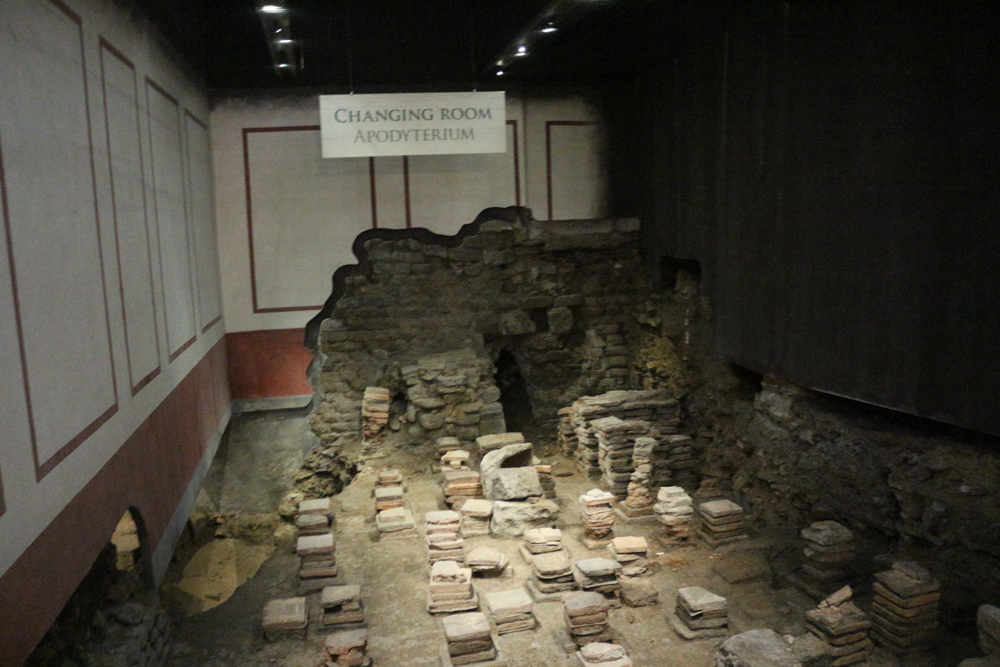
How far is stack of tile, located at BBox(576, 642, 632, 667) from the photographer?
5305 mm

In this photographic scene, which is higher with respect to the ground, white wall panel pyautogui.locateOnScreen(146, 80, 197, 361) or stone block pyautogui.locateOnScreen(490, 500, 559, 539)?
white wall panel pyautogui.locateOnScreen(146, 80, 197, 361)

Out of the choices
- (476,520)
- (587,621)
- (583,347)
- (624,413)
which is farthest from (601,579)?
(583,347)

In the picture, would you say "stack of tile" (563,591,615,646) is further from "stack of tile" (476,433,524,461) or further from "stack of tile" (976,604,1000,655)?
"stack of tile" (476,433,524,461)

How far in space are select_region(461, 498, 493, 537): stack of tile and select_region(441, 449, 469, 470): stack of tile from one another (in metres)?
1.17

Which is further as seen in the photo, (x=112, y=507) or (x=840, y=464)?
(x=840, y=464)

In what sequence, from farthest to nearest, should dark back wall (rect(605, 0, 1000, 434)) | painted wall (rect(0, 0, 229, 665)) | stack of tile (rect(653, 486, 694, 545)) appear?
stack of tile (rect(653, 486, 694, 545))
dark back wall (rect(605, 0, 1000, 434))
painted wall (rect(0, 0, 229, 665))

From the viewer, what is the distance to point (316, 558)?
7.04 m

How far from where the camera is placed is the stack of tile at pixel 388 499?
27.3 feet

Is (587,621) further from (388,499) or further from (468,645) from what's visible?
(388,499)

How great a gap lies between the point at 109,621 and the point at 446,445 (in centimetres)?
518

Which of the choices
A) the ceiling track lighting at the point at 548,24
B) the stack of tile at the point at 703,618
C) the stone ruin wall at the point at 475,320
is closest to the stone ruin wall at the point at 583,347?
the stone ruin wall at the point at 475,320

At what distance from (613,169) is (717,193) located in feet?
9.98

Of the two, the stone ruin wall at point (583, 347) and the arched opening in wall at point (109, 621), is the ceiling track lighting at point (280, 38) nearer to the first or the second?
the stone ruin wall at point (583, 347)

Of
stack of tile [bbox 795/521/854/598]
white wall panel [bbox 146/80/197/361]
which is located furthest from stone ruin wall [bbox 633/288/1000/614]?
white wall panel [bbox 146/80/197/361]
